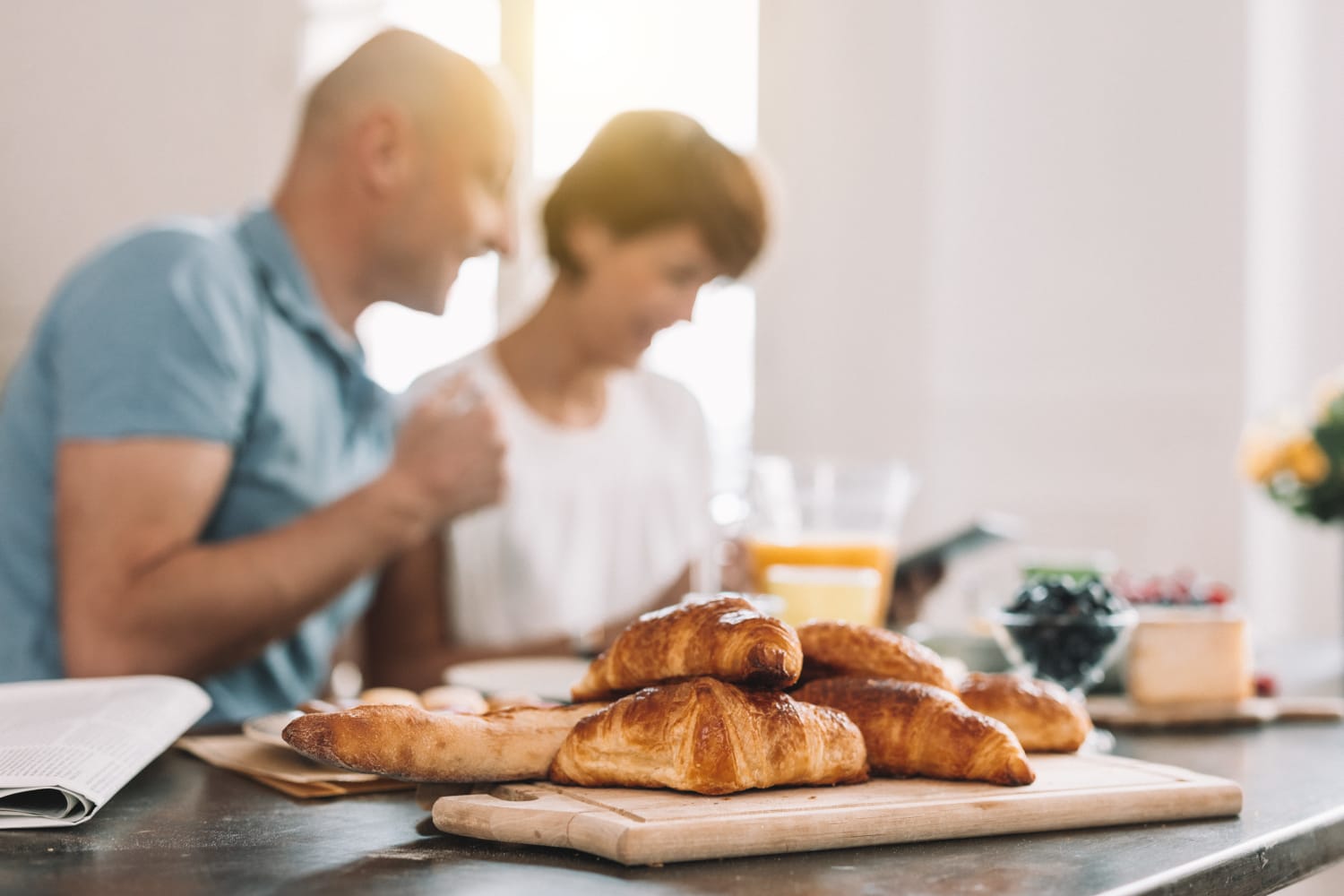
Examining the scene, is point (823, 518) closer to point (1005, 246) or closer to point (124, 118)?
point (124, 118)

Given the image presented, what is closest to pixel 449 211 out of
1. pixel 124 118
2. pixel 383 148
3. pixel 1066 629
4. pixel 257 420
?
pixel 383 148

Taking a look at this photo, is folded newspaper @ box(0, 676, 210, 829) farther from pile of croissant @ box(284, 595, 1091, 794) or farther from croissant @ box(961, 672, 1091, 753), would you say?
croissant @ box(961, 672, 1091, 753)

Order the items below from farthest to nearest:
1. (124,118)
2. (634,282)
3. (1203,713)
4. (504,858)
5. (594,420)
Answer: (594,420)
(634,282)
(124,118)
(1203,713)
(504,858)

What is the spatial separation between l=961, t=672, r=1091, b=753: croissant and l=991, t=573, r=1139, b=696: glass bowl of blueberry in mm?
172

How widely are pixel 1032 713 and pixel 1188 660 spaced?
0.43m

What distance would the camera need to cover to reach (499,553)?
2320mm

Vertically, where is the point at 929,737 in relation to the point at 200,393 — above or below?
below

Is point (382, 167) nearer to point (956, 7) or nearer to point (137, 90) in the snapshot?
point (137, 90)

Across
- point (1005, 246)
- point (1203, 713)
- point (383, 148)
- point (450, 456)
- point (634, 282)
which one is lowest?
point (1203, 713)

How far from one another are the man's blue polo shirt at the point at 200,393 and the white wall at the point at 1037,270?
243cm

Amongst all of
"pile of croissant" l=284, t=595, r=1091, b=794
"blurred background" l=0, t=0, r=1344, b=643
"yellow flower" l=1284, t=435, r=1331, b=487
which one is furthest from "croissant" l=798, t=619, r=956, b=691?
"blurred background" l=0, t=0, r=1344, b=643

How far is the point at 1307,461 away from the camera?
2.09 meters

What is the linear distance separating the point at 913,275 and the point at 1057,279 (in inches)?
16.0

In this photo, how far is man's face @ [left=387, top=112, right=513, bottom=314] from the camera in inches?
71.1
